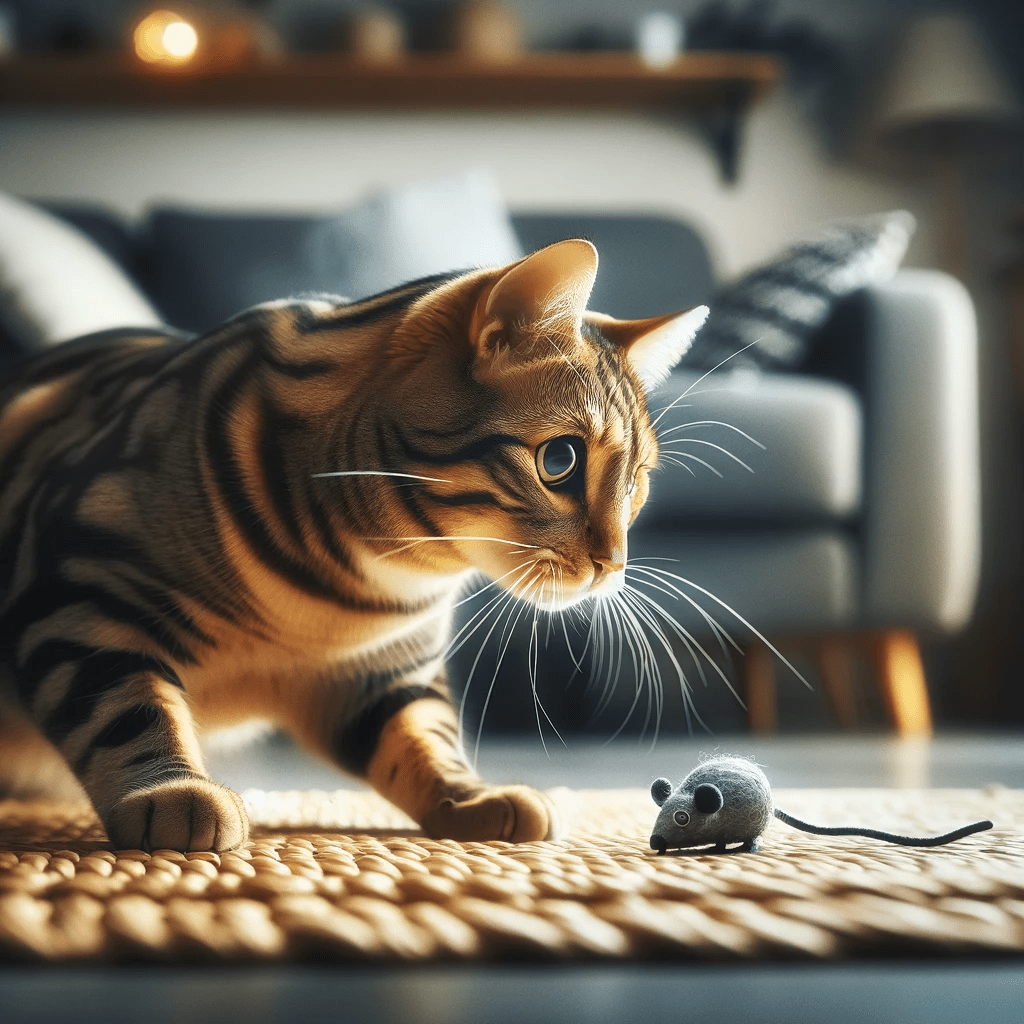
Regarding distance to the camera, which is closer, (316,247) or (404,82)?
(316,247)

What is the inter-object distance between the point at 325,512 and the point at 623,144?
2.23 meters

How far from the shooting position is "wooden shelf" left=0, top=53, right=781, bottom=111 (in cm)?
250

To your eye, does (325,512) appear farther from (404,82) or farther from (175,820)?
(404,82)

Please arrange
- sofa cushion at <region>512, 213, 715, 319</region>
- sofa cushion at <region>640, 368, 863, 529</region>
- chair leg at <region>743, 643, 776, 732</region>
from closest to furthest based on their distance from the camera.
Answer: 1. sofa cushion at <region>640, 368, 863, 529</region>
2. chair leg at <region>743, 643, 776, 732</region>
3. sofa cushion at <region>512, 213, 715, 319</region>

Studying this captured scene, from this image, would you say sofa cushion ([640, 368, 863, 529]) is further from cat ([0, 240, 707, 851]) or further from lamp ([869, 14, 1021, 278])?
lamp ([869, 14, 1021, 278])

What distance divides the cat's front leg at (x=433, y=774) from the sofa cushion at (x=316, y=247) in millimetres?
944

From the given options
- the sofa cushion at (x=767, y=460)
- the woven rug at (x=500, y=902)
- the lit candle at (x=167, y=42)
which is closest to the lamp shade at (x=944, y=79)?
the sofa cushion at (x=767, y=460)

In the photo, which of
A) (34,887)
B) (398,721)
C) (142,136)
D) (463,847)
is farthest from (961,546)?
(142,136)

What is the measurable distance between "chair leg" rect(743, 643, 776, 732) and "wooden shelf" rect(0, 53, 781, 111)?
1391 mm

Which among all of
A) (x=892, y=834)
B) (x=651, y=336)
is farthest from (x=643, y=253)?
(x=892, y=834)

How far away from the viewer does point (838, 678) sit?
1995 millimetres

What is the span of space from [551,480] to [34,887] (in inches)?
14.1

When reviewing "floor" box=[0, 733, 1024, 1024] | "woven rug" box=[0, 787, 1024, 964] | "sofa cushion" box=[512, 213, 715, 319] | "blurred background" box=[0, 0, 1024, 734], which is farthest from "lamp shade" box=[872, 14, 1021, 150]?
"floor" box=[0, 733, 1024, 1024]

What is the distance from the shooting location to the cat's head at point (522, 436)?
2.24 ft
